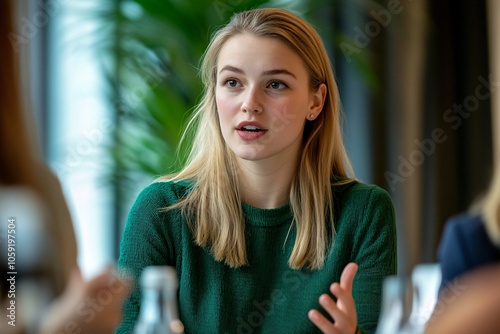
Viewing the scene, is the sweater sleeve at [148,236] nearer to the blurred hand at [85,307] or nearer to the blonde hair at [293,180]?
the blonde hair at [293,180]

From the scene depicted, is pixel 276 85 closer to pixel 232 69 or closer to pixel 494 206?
pixel 232 69

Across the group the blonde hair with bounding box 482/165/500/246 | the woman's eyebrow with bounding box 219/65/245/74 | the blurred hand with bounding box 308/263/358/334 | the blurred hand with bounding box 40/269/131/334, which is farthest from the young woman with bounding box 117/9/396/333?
the blurred hand with bounding box 40/269/131/334

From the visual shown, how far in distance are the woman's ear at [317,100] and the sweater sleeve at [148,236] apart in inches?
17.3

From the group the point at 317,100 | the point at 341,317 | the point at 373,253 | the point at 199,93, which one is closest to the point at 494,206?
the point at 341,317

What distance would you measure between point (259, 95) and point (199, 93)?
812 millimetres

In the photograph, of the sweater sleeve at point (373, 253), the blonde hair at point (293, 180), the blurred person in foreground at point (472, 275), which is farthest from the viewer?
the blonde hair at point (293, 180)

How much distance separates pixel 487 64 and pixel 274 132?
240 cm

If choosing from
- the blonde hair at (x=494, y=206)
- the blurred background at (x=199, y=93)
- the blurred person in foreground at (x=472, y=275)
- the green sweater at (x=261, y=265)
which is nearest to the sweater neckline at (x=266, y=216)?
the green sweater at (x=261, y=265)

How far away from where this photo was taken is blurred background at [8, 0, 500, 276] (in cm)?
265

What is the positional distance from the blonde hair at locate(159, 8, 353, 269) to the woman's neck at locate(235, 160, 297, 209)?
0.03m

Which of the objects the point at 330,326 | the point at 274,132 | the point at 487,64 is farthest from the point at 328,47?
the point at 330,326

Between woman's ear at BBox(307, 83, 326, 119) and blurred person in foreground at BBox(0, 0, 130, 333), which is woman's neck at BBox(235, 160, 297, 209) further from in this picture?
blurred person in foreground at BBox(0, 0, 130, 333)

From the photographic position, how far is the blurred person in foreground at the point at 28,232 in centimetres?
69

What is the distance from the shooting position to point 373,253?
1839mm
